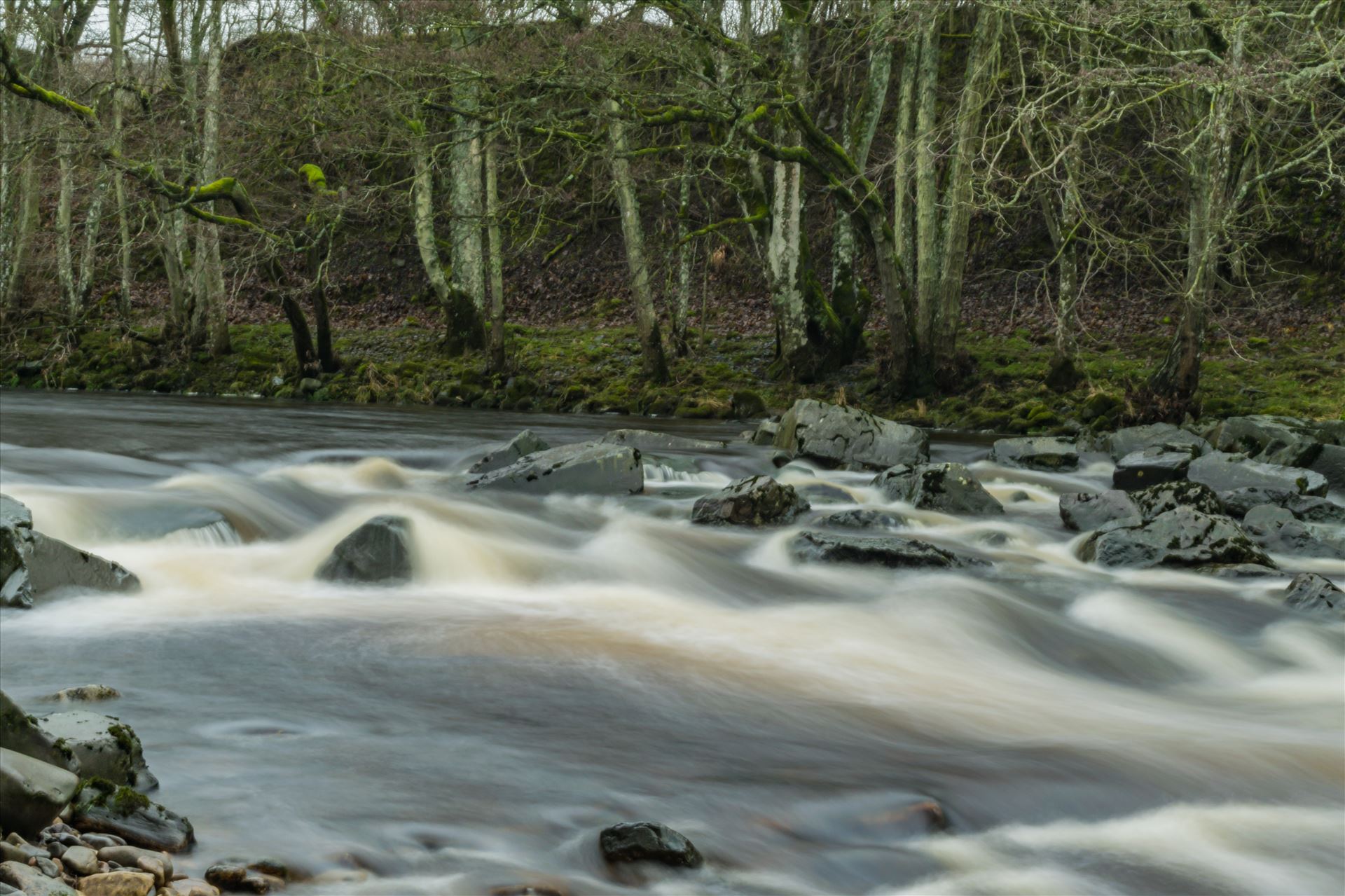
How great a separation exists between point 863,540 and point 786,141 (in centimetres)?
926

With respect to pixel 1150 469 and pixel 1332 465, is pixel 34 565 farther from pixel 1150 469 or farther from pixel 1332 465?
pixel 1332 465

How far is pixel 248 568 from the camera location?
7684 mm

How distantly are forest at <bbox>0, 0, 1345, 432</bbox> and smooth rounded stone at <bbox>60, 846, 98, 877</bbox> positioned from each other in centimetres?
807

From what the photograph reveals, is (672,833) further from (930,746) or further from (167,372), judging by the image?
(167,372)

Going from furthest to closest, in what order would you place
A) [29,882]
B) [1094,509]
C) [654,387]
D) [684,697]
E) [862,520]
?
1. [654,387]
2. [1094,509]
3. [862,520]
4. [684,697]
5. [29,882]

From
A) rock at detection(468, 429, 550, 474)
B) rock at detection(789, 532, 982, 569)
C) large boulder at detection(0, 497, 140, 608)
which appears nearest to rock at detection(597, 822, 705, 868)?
large boulder at detection(0, 497, 140, 608)

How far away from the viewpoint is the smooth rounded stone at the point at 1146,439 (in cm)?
1282

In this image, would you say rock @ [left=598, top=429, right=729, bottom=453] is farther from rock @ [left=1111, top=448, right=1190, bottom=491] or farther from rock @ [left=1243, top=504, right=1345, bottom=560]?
rock @ [left=1243, top=504, right=1345, bottom=560]

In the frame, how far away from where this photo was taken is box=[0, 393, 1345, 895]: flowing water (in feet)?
12.1

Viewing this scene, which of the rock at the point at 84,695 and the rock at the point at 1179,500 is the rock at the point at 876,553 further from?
the rock at the point at 84,695

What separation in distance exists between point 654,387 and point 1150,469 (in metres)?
8.73

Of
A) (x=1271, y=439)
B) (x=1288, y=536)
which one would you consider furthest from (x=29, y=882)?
A: (x=1271, y=439)

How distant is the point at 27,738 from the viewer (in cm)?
312

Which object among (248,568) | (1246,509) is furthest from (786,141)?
(248,568)
